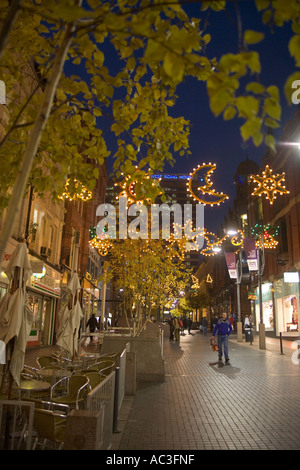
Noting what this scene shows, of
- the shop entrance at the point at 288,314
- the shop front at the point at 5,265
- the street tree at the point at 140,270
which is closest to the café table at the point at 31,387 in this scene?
the street tree at the point at 140,270

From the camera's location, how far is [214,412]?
26.1 feet

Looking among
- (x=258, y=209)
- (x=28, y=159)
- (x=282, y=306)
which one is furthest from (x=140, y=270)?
(x=258, y=209)

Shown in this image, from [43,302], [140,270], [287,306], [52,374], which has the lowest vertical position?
[52,374]

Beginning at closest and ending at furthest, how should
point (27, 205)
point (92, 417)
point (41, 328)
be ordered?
1. point (92, 417)
2. point (27, 205)
3. point (41, 328)

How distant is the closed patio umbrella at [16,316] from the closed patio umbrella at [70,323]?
4.28 m

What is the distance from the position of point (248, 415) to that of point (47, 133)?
21.1 ft

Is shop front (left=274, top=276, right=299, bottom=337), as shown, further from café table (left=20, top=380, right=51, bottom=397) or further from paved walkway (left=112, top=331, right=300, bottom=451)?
café table (left=20, top=380, right=51, bottom=397)

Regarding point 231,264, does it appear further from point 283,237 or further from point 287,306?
point 287,306

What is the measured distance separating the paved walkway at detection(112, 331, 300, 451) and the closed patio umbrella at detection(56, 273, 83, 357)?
2288 millimetres

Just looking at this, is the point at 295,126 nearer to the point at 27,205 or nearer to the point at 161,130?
the point at 27,205

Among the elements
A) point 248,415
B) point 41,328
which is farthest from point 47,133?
point 41,328

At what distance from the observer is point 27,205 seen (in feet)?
66.6

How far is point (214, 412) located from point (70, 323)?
195 inches

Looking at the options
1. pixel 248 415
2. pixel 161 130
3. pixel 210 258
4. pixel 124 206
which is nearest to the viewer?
pixel 161 130
